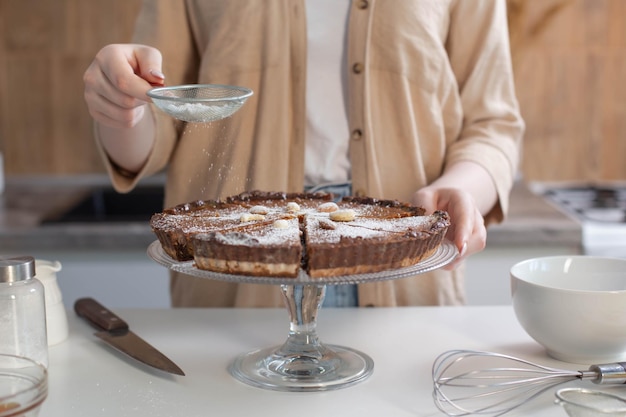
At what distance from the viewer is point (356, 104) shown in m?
1.54

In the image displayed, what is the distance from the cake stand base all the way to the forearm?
0.51 m

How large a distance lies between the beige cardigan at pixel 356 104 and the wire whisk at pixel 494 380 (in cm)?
45

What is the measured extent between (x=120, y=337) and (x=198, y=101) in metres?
0.37

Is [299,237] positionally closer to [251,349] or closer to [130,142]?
[251,349]

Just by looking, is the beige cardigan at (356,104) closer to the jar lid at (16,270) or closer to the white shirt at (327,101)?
the white shirt at (327,101)

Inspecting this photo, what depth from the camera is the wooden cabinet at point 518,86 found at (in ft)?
9.20

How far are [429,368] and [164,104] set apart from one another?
0.50m

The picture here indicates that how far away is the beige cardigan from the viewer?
5.03 feet

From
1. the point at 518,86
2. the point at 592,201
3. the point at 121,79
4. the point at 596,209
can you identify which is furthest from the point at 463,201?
the point at 518,86

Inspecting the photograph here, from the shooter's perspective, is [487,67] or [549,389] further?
[487,67]

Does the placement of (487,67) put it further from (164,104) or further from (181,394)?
(181,394)

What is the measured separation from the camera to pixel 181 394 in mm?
1026

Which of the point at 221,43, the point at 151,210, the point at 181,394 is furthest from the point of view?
the point at 151,210

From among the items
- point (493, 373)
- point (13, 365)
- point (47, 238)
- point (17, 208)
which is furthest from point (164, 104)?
point (17, 208)
